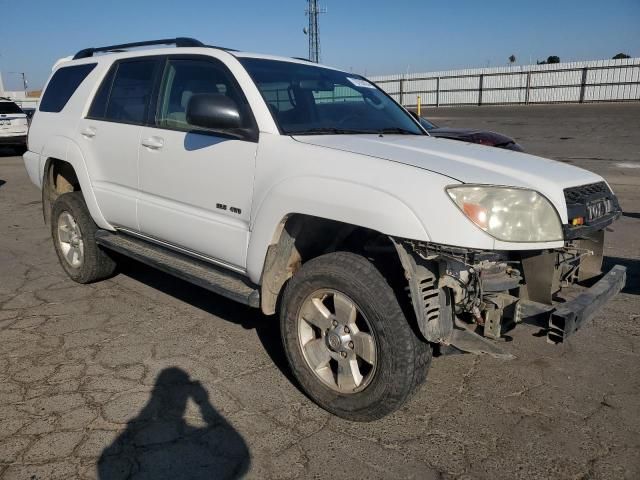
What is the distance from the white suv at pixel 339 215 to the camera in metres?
2.54

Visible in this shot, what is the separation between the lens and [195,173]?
11.5 ft

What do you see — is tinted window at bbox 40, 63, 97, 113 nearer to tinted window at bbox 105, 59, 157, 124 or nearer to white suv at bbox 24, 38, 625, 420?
tinted window at bbox 105, 59, 157, 124

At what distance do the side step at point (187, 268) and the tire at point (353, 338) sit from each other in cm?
38

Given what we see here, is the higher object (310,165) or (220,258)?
(310,165)

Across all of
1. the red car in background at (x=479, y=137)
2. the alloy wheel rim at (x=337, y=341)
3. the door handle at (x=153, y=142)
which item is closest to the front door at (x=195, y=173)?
the door handle at (x=153, y=142)

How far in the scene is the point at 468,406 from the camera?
121 inches

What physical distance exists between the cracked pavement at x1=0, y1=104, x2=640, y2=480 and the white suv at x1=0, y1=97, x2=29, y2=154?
1418cm

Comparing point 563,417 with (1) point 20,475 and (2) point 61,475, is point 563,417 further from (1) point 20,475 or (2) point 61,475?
(1) point 20,475

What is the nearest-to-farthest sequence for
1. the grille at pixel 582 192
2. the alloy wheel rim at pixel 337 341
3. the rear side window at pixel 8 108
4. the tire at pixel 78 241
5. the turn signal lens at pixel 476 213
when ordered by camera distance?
the turn signal lens at pixel 476 213 < the grille at pixel 582 192 < the alloy wheel rim at pixel 337 341 < the tire at pixel 78 241 < the rear side window at pixel 8 108

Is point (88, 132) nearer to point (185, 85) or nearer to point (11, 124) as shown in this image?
point (185, 85)

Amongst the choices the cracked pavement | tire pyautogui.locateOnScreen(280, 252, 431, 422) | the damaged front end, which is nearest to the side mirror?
tire pyautogui.locateOnScreen(280, 252, 431, 422)

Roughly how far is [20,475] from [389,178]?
7.09 feet

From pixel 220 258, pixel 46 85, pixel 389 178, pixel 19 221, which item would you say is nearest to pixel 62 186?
pixel 46 85

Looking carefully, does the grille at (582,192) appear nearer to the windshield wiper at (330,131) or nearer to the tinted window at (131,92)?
the windshield wiper at (330,131)
